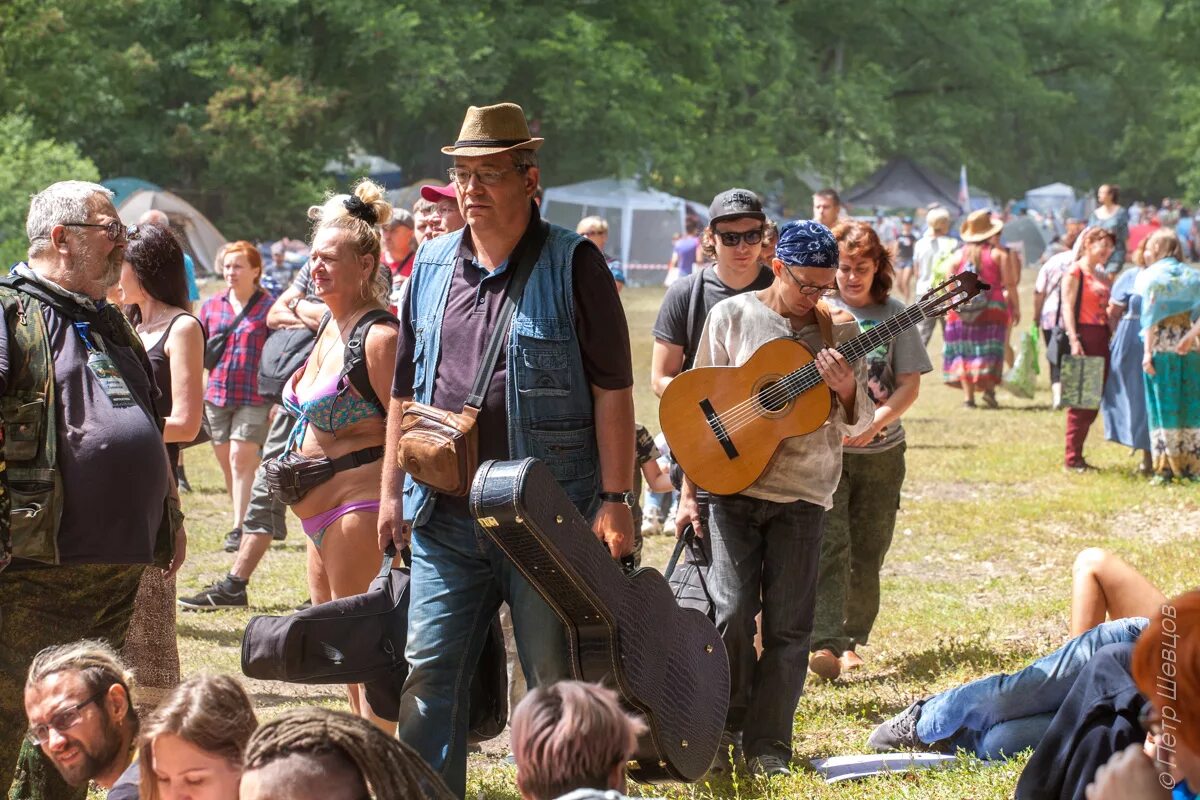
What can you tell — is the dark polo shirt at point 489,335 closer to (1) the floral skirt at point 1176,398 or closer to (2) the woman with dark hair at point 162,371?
(2) the woman with dark hair at point 162,371

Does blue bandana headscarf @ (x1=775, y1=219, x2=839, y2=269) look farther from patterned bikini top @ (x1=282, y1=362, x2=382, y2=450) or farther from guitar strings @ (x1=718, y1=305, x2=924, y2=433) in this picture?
patterned bikini top @ (x1=282, y1=362, x2=382, y2=450)

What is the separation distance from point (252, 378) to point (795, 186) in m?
47.1

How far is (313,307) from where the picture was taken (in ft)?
24.3

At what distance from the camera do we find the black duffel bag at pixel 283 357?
812cm

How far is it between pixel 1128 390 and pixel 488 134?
922 cm

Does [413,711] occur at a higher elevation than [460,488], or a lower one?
lower

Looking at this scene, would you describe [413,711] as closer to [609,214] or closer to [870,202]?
[609,214]

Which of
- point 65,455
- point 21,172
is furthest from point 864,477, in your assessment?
point 21,172

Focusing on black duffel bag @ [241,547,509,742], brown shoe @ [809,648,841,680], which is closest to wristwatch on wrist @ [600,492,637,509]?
black duffel bag @ [241,547,509,742]

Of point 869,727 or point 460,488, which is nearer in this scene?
point 460,488

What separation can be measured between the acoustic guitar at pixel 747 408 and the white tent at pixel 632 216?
3647 centimetres

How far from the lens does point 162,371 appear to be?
6.18 m

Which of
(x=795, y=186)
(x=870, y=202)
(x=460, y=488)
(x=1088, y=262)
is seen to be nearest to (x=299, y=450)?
(x=460, y=488)

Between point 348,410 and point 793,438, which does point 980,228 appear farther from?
point 348,410
